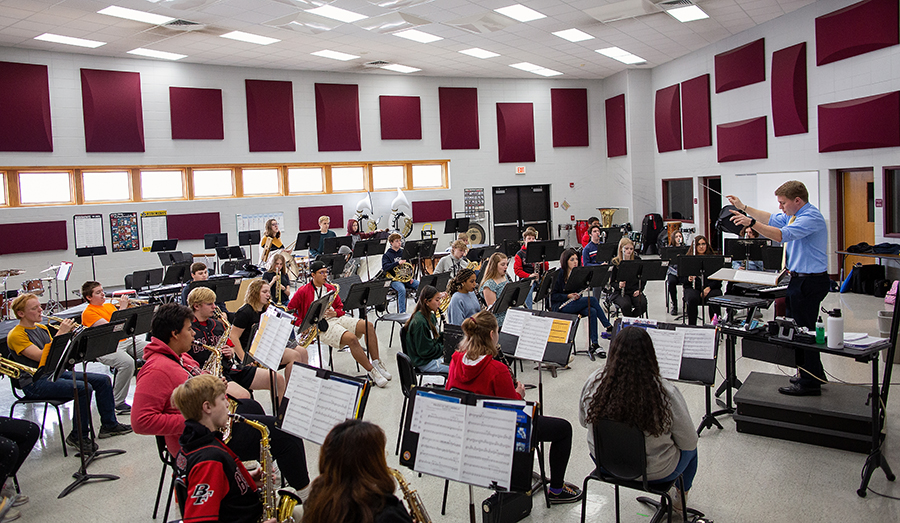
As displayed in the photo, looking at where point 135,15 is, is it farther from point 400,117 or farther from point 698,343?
point 698,343

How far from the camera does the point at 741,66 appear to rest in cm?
1442

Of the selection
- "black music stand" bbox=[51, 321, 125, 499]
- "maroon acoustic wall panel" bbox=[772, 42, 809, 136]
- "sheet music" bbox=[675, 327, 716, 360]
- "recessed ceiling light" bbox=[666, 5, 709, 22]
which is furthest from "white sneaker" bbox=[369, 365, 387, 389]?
"maroon acoustic wall panel" bbox=[772, 42, 809, 136]

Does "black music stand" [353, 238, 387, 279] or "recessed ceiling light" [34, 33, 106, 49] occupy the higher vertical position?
"recessed ceiling light" [34, 33, 106, 49]

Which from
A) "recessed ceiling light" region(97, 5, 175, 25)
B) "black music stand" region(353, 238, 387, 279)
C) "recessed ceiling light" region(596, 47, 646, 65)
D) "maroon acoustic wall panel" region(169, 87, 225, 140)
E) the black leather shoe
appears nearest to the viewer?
the black leather shoe

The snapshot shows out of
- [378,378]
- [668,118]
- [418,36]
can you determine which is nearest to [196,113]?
[418,36]

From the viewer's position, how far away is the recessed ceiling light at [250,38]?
42.2ft

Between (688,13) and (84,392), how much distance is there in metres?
12.3

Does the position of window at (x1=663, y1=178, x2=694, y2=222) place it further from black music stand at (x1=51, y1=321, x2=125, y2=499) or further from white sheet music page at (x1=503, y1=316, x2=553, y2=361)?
black music stand at (x1=51, y1=321, x2=125, y2=499)

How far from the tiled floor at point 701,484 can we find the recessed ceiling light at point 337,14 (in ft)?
25.6

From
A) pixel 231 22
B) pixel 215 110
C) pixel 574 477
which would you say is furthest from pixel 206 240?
pixel 574 477

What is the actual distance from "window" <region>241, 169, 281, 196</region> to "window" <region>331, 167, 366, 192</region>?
163cm

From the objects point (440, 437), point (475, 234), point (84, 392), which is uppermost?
point (475, 234)

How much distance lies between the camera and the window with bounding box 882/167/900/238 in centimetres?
1127

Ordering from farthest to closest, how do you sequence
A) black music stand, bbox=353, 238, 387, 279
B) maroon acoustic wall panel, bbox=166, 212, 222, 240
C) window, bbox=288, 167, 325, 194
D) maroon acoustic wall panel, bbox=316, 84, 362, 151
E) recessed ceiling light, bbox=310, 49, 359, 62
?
1. window, bbox=288, 167, 325, 194
2. maroon acoustic wall panel, bbox=316, 84, 362, 151
3. maroon acoustic wall panel, bbox=166, 212, 222, 240
4. recessed ceiling light, bbox=310, 49, 359, 62
5. black music stand, bbox=353, 238, 387, 279
